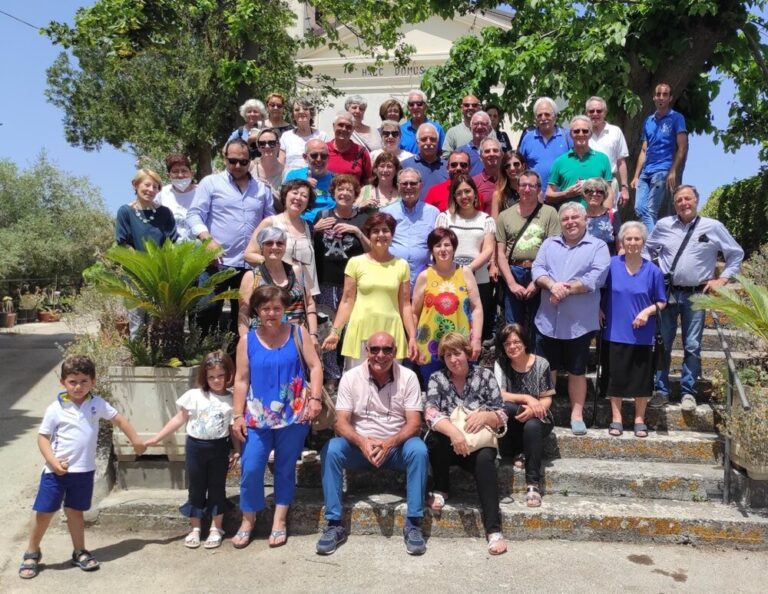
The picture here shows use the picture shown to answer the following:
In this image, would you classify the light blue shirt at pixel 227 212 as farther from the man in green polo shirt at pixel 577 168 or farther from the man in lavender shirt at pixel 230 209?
the man in green polo shirt at pixel 577 168

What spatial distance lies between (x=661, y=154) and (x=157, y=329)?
560 centimetres

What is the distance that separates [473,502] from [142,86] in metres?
16.5

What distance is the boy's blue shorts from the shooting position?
→ 4.32 metres

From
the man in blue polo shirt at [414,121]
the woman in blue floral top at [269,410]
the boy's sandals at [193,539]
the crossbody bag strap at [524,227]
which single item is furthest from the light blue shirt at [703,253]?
the boy's sandals at [193,539]

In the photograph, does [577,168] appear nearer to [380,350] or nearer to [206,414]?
[380,350]

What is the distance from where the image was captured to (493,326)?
20.6ft

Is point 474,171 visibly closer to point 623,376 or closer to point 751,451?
point 623,376

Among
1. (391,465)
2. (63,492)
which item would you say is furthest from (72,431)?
(391,465)

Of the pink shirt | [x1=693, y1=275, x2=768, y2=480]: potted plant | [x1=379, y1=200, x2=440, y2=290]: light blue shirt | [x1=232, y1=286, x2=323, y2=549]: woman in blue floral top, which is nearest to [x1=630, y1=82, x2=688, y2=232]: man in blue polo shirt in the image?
[x1=693, y1=275, x2=768, y2=480]: potted plant

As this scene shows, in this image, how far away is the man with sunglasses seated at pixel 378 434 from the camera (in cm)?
468

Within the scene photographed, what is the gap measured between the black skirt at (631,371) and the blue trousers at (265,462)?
2535 millimetres

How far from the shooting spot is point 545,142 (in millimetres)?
6898

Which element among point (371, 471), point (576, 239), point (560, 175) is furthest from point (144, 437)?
point (560, 175)

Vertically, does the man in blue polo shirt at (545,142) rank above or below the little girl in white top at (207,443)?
above
